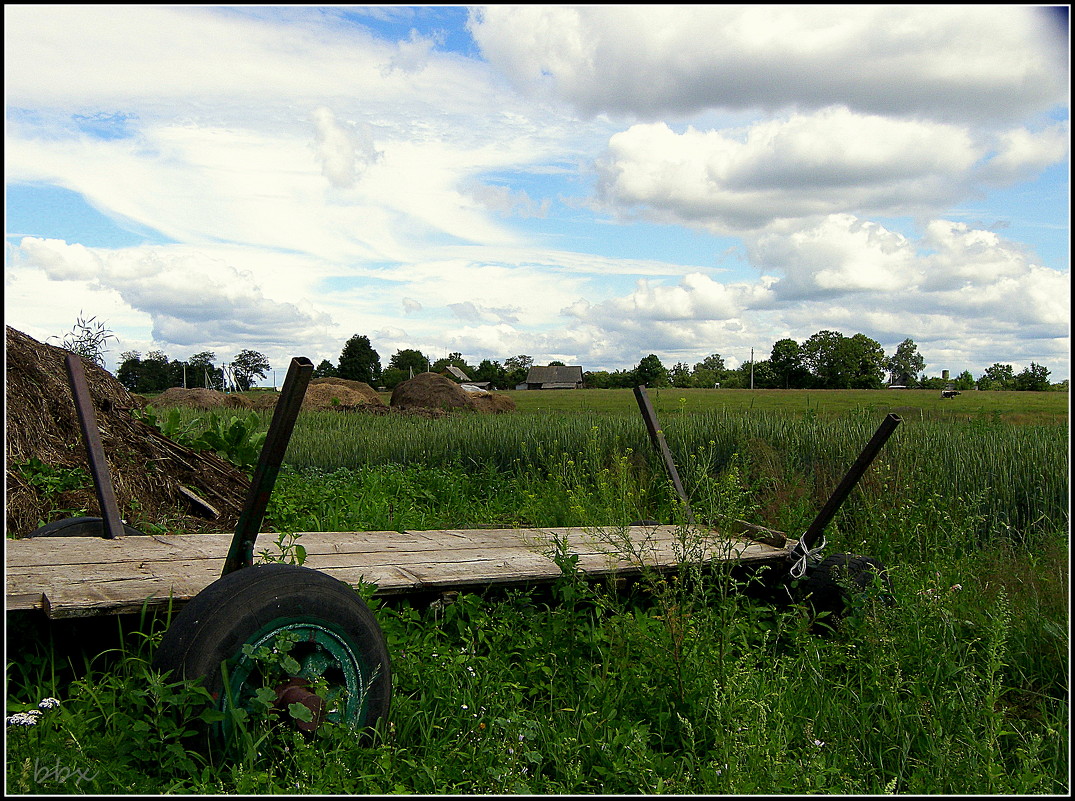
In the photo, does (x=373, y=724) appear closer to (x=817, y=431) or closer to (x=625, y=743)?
(x=625, y=743)

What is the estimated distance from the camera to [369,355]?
1874 inches

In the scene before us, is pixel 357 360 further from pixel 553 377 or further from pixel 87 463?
pixel 87 463

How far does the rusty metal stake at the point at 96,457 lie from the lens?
4.20m

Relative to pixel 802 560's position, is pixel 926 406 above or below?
above

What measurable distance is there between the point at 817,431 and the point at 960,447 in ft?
4.32

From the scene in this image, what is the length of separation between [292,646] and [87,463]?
5091 mm

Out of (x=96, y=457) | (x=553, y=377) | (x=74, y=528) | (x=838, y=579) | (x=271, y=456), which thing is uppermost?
(x=553, y=377)

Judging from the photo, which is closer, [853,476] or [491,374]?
[853,476]

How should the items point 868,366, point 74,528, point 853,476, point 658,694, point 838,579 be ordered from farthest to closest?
point 868,366 → point 74,528 → point 853,476 → point 838,579 → point 658,694

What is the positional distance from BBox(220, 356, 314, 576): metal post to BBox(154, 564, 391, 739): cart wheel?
→ 0.16 metres

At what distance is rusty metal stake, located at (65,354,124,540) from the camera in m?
4.20

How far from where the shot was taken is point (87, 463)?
6559mm

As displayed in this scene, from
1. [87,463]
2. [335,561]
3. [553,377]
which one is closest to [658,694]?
[335,561]

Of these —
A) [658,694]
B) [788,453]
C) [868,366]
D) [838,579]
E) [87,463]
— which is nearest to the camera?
[658,694]
